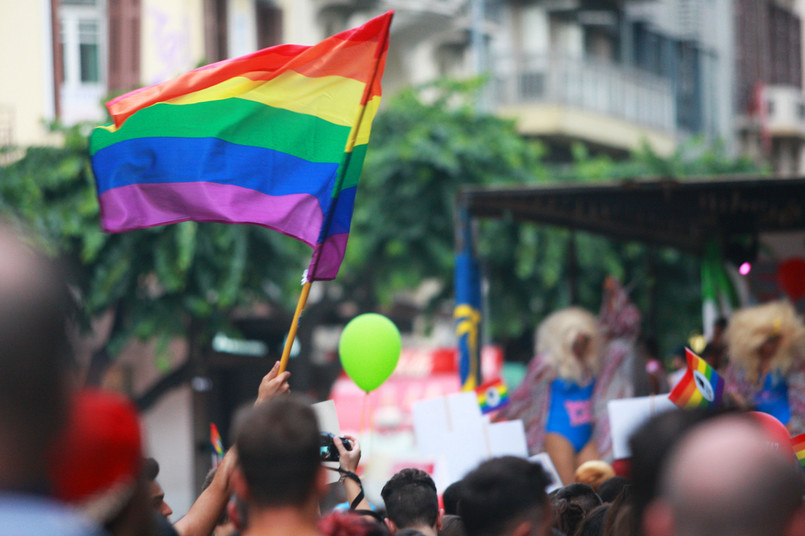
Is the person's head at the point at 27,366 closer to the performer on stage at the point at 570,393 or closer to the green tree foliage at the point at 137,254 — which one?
the performer on stage at the point at 570,393

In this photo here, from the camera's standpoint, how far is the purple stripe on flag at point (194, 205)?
5.09 m

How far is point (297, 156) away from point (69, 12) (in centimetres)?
1205

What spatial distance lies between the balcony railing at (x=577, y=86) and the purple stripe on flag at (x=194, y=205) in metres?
16.3

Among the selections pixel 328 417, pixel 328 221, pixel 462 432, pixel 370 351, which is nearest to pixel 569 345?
pixel 462 432

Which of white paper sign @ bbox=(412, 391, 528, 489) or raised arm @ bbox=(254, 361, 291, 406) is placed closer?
raised arm @ bbox=(254, 361, 291, 406)

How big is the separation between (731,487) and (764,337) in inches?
227

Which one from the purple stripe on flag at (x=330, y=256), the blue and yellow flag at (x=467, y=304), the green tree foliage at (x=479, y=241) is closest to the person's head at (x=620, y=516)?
the purple stripe on flag at (x=330, y=256)

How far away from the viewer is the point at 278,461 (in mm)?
2422

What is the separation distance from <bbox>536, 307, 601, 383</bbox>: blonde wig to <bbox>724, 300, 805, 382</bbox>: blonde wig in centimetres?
95

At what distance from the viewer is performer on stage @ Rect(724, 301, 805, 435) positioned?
7.16 metres

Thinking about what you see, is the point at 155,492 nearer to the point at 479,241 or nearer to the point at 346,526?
the point at 346,526

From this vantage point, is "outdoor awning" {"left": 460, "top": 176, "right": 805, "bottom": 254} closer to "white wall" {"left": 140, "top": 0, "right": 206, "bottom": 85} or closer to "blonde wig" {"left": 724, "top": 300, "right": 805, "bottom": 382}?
"blonde wig" {"left": 724, "top": 300, "right": 805, "bottom": 382}

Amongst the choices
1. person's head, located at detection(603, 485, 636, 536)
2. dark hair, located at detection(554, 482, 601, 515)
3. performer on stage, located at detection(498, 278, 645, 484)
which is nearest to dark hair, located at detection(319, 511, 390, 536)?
person's head, located at detection(603, 485, 636, 536)

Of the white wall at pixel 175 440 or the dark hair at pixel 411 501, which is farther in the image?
the white wall at pixel 175 440
